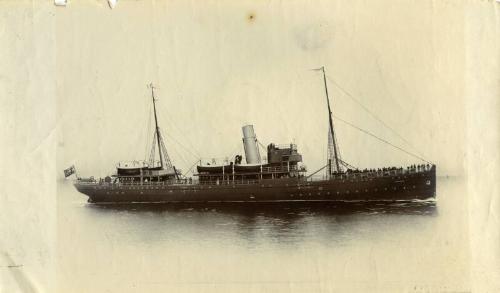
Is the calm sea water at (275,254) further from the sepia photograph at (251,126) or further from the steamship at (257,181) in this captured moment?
the steamship at (257,181)

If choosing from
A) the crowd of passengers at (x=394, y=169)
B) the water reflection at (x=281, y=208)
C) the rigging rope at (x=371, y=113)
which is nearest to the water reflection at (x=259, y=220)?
the water reflection at (x=281, y=208)

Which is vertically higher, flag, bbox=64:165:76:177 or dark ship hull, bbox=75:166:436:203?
flag, bbox=64:165:76:177

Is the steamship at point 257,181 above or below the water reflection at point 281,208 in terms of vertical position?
above

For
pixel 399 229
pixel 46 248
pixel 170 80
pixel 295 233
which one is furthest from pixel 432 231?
pixel 46 248

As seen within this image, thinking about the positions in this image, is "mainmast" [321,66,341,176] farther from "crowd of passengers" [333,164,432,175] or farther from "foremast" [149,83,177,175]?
"foremast" [149,83,177,175]

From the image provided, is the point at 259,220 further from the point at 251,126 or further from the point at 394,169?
the point at 394,169

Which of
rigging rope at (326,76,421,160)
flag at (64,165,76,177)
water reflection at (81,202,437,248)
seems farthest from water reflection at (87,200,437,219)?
rigging rope at (326,76,421,160)
